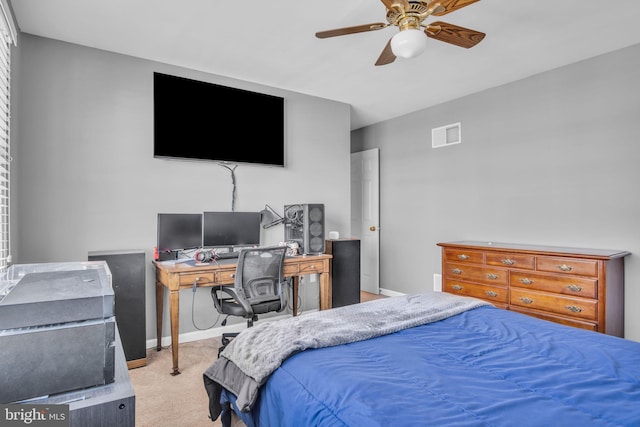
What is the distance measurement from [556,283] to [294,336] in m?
2.46

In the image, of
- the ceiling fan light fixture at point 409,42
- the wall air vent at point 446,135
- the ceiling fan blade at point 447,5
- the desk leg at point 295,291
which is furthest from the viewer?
the wall air vent at point 446,135

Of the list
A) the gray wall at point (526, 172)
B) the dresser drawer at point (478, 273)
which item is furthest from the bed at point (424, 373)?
the gray wall at point (526, 172)

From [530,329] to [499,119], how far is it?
282cm

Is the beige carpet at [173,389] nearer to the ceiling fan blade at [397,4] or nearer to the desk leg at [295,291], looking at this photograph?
the desk leg at [295,291]

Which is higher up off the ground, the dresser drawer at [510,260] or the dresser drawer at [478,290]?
the dresser drawer at [510,260]

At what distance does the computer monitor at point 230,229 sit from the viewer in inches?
130

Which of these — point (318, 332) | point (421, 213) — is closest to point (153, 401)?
point (318, 332)

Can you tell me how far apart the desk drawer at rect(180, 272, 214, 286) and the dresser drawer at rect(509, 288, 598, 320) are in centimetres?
263

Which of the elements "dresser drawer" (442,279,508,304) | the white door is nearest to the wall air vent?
the white door

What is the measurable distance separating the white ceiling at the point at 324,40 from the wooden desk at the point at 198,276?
1787mm

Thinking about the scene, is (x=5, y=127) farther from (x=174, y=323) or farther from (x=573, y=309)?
(x=573, y=309)

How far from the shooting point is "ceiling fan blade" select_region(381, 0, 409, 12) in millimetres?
1885

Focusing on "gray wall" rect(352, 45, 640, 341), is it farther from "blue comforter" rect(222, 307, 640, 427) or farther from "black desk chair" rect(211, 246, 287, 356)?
"black desk chair" rect(211, 246, 287, 356)

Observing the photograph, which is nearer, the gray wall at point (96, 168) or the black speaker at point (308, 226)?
the gray wall at point (96, 168)
